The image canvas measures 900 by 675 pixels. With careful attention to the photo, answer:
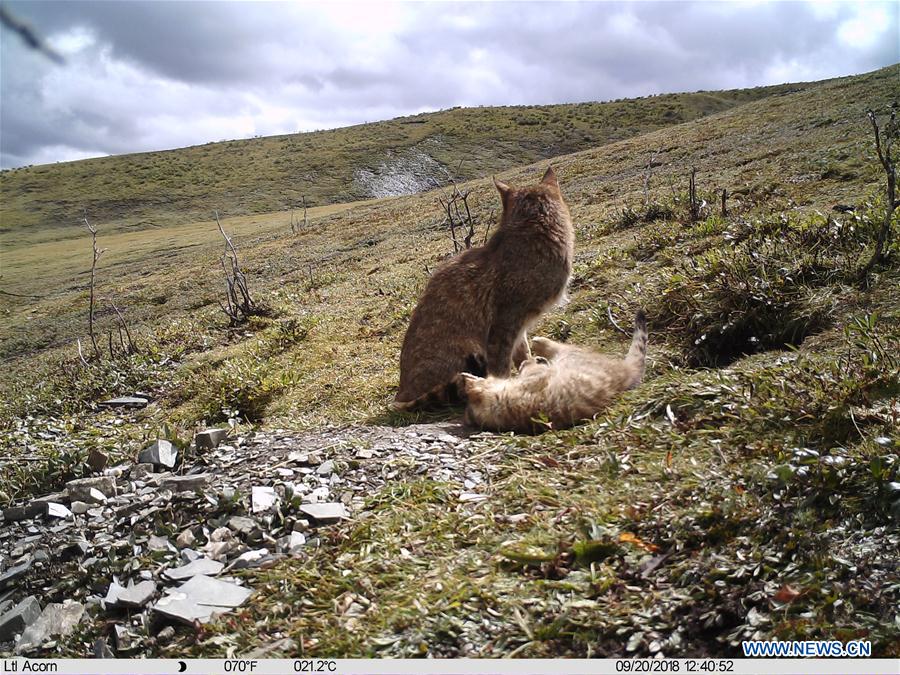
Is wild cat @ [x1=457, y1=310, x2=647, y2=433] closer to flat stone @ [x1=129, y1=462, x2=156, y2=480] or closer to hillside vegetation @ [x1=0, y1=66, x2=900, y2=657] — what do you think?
hillside vegetation @ [x1=0, y1=66, x2=900, y2=657]

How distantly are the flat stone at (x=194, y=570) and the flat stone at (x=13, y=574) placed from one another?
1.12 m

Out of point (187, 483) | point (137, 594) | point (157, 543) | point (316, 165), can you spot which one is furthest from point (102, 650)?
point (316, 165)

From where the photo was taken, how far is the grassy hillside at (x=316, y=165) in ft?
240

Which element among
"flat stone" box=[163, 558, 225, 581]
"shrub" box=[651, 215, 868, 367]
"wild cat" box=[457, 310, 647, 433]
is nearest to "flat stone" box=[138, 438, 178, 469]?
"flat stone" box=[163, 558, 225, 581]

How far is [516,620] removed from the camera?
267 cm

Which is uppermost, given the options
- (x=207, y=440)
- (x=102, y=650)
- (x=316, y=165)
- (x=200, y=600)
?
(x=316, y=165)

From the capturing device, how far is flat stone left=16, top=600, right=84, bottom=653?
3.17 meters

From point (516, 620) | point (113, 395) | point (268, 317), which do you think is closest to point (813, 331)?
point (516, 620)

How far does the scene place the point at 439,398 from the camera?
623 centimetres

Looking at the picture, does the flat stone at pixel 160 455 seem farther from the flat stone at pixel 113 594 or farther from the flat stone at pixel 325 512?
the flat stone at pixel 325 512

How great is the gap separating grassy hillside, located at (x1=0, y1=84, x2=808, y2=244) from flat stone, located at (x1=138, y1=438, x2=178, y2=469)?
64.3 meters

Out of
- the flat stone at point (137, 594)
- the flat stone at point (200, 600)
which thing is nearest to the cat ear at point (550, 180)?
the flat stone at point (200, 600)

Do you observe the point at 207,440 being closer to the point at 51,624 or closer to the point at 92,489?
the point at 92,489

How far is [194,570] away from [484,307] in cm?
380
